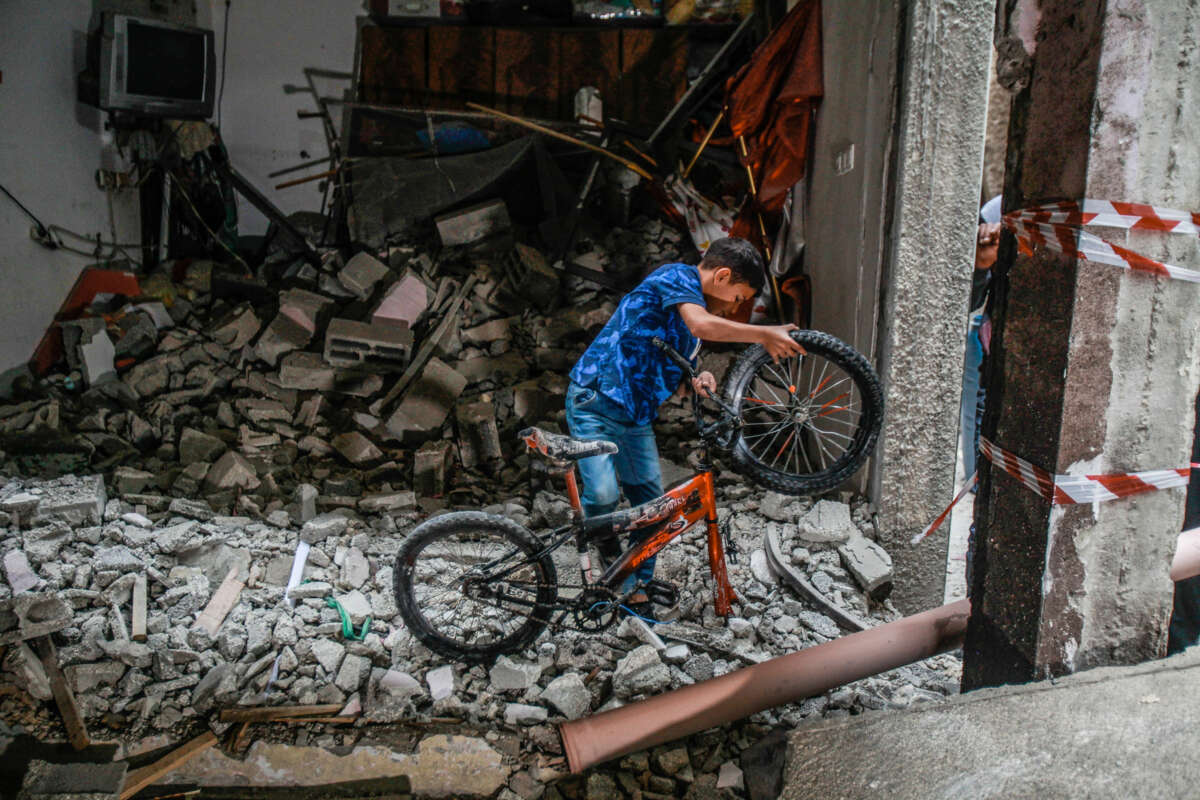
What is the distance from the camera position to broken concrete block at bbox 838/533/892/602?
3707 millimetres

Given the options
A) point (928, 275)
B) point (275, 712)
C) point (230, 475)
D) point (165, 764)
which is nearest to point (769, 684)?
point (275, 712)

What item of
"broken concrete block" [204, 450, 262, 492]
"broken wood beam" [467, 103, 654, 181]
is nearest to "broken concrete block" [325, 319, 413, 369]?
"broken concrete block" [204, 450, 262, 492]

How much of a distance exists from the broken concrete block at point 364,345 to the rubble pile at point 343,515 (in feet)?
0.06

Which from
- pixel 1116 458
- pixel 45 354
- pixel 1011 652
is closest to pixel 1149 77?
pixel 1116 458

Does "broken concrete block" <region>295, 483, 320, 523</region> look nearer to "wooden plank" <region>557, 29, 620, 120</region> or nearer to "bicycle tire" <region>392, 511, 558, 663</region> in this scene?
"bicycle tire" <region>392, 511, 558, 663</region>

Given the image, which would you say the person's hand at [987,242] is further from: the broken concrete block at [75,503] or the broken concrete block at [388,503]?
the broken concrete block at [75,503]

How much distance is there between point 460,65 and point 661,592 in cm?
624

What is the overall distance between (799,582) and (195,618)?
2841mm

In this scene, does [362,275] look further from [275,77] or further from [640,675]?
[640,675]

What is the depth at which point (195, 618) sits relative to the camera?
11.2 feet

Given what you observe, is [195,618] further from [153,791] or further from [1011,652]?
[1011,652]

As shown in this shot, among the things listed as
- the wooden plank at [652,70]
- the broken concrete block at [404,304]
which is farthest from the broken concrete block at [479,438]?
the wooden plank at [652,70]

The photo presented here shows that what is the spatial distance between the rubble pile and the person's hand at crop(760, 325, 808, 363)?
4.37ft

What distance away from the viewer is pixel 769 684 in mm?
2566
